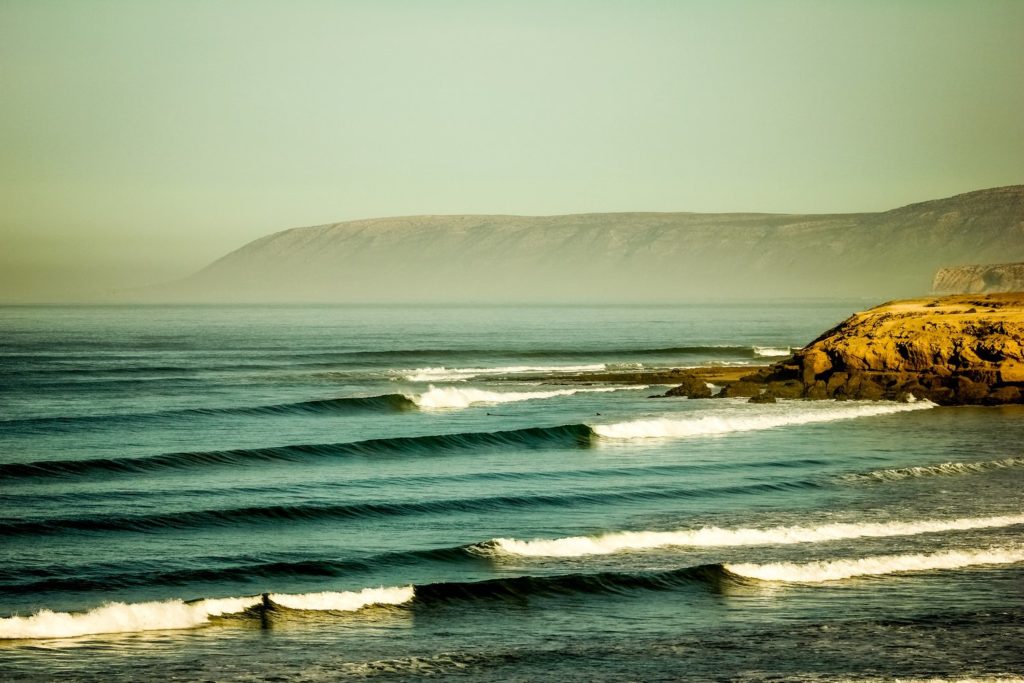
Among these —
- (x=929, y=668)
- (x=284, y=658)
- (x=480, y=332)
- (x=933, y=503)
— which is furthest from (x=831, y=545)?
(x=480, y=332)

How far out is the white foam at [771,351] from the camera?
66.2 metres

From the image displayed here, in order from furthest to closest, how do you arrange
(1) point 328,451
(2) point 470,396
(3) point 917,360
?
1. (2) point 470,396
2. (3) point 917,360
3. (1) point 328,451

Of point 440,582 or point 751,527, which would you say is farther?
point 751,527

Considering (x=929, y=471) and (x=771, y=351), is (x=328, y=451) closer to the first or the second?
(x=929, y=471)

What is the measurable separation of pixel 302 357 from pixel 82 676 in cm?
5727

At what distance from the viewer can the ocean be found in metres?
12.9

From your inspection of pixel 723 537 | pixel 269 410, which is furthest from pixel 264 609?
pixel 269 410

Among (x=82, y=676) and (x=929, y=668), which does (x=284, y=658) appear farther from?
(x=929, y=668)

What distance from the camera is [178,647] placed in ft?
42.9

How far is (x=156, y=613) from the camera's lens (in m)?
14.0

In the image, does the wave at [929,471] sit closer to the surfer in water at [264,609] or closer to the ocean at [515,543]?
the ocean at [515,543]

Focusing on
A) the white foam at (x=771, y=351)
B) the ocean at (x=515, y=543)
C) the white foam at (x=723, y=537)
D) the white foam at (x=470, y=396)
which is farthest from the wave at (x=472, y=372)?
the white foam at (x=723, y=537)

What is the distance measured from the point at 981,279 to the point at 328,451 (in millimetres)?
154307

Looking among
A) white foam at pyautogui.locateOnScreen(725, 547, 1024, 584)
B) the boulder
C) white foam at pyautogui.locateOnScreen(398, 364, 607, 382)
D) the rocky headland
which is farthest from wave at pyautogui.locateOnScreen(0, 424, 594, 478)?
white foam at pyautogui.locateOnScreen(398, 364, 607, 382)
